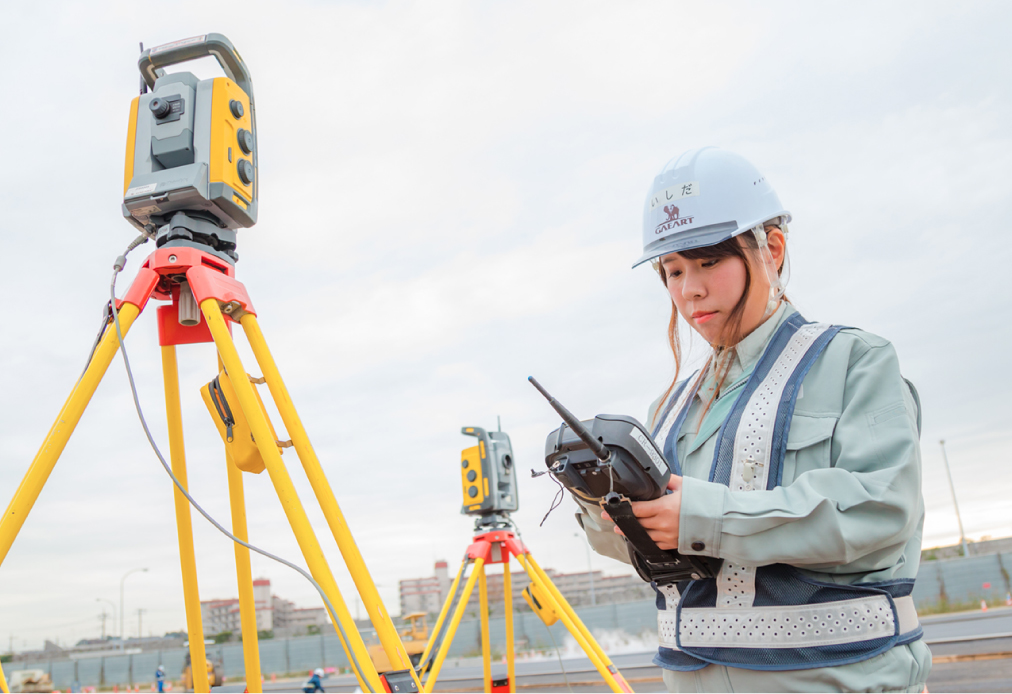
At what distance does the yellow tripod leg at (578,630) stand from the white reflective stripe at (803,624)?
3158 millimetres

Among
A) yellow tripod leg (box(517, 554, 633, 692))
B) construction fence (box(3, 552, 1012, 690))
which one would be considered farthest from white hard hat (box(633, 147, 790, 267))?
construction fence (box(3, 552, 1012, 690))

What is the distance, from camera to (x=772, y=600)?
1.21m

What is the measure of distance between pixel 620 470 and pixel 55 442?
5.15ft

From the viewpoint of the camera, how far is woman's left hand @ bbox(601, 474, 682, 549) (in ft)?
3.83

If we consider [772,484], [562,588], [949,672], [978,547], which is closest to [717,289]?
[772,484]

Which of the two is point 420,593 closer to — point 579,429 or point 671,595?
point 671,595

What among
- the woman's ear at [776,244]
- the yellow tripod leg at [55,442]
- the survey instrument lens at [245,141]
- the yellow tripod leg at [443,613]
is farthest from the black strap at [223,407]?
the yellow tripod leg at [443,613]

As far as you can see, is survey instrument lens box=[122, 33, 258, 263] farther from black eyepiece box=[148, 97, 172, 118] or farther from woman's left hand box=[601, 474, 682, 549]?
woman's left hand box=[601, 474, 682, 549]

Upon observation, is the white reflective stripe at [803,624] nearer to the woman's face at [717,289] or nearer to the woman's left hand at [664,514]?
the woman's left hand at [664,514]

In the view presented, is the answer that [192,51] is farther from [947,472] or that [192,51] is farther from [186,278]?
[947,472]

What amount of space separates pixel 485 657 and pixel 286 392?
4.07m

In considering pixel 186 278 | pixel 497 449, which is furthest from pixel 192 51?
pixel 497 449

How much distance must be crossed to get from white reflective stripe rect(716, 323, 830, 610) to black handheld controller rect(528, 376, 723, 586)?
4 cm

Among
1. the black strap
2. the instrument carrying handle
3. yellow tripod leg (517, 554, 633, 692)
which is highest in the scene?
Answer: the instrument carrying handle
